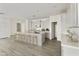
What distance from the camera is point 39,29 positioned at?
2197 millimetres

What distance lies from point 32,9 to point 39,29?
442mm

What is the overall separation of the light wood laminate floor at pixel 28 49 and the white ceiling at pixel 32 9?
574 millimetres

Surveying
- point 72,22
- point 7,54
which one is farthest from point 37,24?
point 7,54

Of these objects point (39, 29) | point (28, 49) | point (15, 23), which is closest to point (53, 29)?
point (39, 29)

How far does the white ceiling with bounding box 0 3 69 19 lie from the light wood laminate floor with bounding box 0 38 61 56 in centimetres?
57

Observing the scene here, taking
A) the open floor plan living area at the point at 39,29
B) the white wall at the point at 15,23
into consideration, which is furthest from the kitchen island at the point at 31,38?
the white wall at the point at 15,23

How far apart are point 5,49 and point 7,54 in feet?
0.36

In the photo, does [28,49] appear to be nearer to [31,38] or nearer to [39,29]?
[31,38]

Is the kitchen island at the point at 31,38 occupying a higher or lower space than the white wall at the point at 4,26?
lower

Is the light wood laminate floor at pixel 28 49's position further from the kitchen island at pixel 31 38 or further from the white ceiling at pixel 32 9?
the white ceiling at pixel 32 9

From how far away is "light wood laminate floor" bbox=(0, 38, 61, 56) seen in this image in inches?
82.8

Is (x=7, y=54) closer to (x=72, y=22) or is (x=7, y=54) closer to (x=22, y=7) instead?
(x=22, y=7)

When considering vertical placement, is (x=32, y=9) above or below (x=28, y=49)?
above

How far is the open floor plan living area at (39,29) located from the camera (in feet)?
6.77
